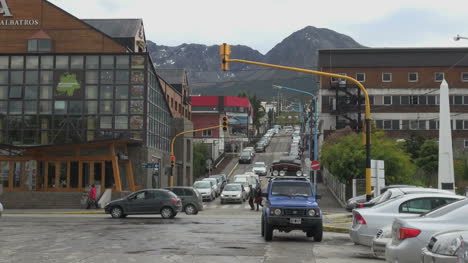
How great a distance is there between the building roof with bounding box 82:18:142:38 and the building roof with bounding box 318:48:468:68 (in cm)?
2884

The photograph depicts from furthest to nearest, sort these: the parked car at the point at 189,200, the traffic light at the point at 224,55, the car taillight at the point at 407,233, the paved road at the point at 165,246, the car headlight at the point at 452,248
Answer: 1. the parked car at the point at 189,200
2. the traffic light at the point at 224,55
3. the paved road at the point at 165,246
4. the car taillight at the point at 407,233
5. the car headlight at the point at 452,248

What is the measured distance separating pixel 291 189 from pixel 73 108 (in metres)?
33.9

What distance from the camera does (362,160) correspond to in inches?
1810

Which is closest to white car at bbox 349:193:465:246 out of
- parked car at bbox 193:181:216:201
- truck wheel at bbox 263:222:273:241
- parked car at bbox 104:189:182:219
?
truck wheel at bbox 263:222:273:241

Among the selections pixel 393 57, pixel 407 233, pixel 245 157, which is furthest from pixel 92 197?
pixel 245 157

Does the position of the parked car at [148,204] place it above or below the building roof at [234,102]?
below

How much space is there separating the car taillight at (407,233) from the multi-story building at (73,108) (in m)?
38.1

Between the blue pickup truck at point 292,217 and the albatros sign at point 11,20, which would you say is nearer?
the blue pickup truck at point 292,217

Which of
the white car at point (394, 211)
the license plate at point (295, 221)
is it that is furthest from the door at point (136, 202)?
the white car at point (394, 211)

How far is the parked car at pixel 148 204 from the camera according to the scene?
3102cm

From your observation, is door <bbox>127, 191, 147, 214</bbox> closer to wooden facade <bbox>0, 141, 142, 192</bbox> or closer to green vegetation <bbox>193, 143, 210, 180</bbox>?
wooden facade <bbox>0, 141, 142, 192</bbox>

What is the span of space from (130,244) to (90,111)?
34653 millimetres

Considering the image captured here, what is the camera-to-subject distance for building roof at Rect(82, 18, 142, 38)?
61.6m

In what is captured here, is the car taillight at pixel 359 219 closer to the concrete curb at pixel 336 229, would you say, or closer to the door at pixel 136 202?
the concrete curb at pixel 336 229
